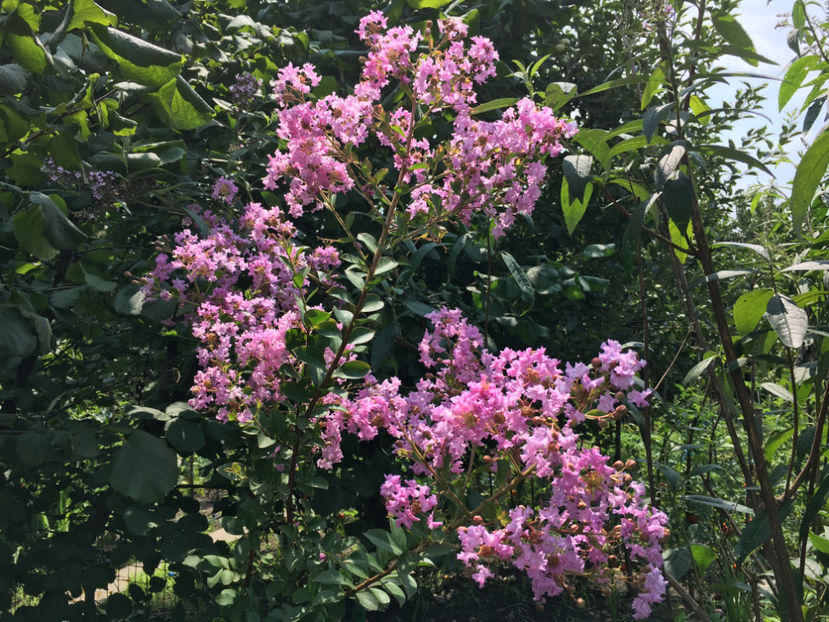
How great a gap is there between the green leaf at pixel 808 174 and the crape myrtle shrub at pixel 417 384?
1.28ft

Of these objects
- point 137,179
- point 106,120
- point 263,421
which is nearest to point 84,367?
point 137,179

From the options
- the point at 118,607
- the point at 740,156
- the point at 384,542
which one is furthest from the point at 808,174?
the point at 118,607

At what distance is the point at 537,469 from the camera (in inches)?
45.4

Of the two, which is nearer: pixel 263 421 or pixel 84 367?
pixel 263 421

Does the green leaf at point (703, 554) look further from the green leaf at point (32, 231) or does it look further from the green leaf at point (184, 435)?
the green leaf at point (32, 231)

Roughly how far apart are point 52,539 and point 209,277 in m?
1.19

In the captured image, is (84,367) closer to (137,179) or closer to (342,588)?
(137,179)

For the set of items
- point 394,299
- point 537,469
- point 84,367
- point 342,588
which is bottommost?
point 84,367

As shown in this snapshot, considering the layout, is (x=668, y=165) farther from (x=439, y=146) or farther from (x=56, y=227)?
(x=56, y=227)

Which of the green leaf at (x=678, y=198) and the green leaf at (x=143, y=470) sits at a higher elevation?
the green leaf at (x=678, y=198)

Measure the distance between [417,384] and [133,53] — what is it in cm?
116

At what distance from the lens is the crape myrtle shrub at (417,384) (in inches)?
47.1

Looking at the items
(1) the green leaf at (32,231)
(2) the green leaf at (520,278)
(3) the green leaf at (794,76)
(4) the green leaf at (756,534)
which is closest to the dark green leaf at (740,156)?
(3) the green leaf at (794,76)

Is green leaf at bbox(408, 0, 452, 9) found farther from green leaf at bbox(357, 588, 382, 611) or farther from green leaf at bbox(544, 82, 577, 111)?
green leaf at bbox(357, 588, 382, 611)
